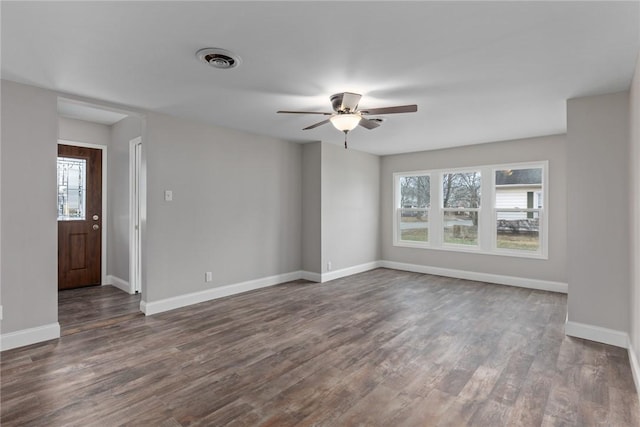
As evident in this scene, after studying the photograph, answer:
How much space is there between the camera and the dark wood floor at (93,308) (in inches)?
142

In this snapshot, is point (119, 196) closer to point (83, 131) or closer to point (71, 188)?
point (71, 188)

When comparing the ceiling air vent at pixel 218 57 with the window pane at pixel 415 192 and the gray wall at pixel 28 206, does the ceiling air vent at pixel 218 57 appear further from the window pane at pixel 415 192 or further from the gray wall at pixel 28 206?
the window pane at pixel 415 192

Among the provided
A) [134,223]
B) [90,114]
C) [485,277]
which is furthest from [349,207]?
[90,114]

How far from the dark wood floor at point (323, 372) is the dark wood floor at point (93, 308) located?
22 cm

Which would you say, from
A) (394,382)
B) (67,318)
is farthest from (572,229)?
(67,318)

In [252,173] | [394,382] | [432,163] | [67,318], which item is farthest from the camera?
[432,163]

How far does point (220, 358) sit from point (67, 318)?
228 centimetres

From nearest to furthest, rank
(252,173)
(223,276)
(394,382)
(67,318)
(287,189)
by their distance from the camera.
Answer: (394,382)
(67,318)
(223,276)
(252,173)
(287,189)

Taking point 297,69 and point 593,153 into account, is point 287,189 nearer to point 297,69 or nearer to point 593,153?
point 297,69

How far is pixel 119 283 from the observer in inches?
205

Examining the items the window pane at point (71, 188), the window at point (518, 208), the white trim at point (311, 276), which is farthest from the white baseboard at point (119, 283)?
the window at point (518, 208)

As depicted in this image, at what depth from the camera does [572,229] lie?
11.0 ft

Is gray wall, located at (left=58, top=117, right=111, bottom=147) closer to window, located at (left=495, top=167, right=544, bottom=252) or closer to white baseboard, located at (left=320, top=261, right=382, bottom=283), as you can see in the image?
white baseboard, located at (left=320, top=261, right=382, bottom=283)

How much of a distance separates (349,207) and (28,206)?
458 cm
